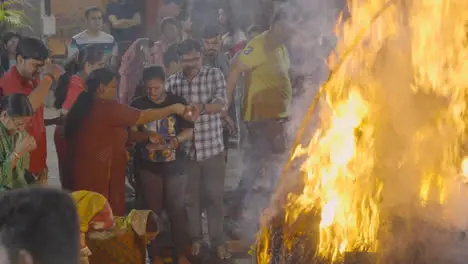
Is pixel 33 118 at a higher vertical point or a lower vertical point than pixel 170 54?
lower

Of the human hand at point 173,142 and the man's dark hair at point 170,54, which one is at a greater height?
the man's dark hair at point 170,54

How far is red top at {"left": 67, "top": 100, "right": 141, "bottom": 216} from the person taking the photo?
651 centimetres

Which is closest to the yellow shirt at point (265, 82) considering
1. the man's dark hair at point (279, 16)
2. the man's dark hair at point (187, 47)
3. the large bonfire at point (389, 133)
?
the man's dark hair at point (279, 16)

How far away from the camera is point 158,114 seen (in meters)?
6.81

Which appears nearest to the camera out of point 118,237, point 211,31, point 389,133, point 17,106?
point 118,237

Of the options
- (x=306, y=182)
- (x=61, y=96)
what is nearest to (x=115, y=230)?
(x=306, y=182)

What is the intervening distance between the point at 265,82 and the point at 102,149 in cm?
212

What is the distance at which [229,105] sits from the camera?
7.36m

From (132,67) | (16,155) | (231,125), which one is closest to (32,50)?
(132,67)

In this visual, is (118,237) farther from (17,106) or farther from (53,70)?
(53,70)

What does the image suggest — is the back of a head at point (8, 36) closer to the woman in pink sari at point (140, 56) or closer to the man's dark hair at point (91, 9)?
the man's dark hair at point (91, 9)

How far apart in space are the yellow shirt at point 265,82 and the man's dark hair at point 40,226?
544 cm

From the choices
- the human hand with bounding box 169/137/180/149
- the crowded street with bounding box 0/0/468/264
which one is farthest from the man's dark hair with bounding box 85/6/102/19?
the human hand with bounding box 169/137/180/149

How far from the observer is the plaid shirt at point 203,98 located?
7.04 meters
